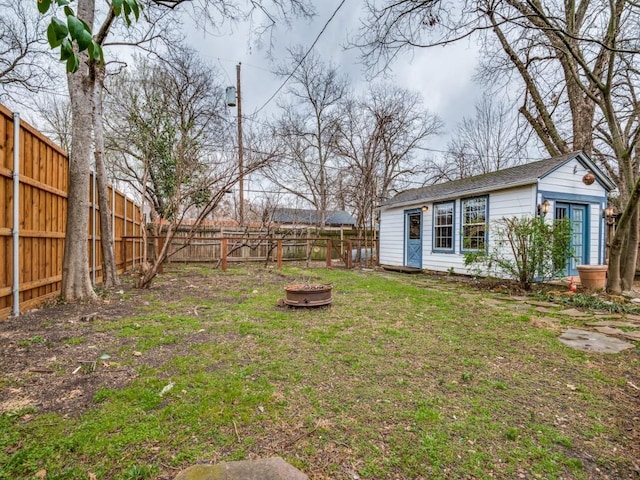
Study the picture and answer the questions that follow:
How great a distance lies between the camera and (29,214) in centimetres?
388

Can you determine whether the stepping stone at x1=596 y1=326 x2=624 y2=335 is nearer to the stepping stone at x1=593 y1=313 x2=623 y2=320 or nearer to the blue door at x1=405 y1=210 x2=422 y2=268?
the stepping stone at x1=593 y1=313 x2=623 y2=320

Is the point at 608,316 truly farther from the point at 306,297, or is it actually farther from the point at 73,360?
the point at 73,360

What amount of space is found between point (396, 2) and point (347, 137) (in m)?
12.6

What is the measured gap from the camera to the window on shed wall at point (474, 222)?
25.8ft

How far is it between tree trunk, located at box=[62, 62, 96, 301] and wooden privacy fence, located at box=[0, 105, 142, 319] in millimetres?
218

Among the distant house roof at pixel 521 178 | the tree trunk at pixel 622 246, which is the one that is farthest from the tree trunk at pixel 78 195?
the tree trunk at pixel 622 246

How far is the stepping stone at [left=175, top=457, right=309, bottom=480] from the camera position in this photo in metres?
1.38

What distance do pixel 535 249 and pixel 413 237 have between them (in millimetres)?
4397

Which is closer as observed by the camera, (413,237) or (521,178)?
(521,178)

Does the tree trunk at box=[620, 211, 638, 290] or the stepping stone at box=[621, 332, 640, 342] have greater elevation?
the tree trunk at box=[620, 211, 638, 290]

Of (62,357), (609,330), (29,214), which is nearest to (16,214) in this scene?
(29,214)

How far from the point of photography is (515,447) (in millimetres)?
1696

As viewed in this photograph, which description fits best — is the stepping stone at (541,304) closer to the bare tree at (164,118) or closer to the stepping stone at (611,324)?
the stepping stone at (611,324)

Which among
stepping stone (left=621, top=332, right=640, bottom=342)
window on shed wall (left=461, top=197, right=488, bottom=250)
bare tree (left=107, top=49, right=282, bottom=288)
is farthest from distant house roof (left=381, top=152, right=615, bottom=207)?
bare tree (left=107, top=49, right=282, bottom=288)
